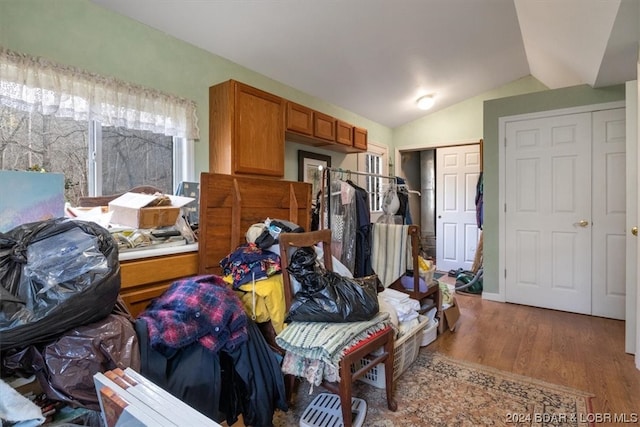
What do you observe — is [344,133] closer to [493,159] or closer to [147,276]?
[493,159]

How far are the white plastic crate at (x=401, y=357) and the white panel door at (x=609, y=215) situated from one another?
7.04 ft

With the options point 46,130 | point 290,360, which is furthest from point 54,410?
point 46,130

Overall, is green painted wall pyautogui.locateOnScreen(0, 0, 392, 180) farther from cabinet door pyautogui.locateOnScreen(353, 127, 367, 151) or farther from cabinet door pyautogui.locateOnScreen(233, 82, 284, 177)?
cabinet door pyautogui.locateOnScreen(353, 127, 367, 151)

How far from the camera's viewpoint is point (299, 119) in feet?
10.4

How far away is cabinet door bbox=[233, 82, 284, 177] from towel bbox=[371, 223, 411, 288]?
1.04 m

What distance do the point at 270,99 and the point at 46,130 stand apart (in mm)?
1563

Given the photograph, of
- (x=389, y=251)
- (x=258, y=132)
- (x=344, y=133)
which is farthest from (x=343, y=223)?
(x=344, y=133)

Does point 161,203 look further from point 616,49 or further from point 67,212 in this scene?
point 616,49

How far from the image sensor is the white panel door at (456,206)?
502 centimetres

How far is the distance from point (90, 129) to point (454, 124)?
4586mm

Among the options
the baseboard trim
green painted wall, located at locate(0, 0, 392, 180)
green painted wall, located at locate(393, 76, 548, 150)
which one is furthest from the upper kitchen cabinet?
green painted wall, located at locate(393, 76, 548, 150)

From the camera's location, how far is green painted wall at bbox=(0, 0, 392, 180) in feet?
5.74

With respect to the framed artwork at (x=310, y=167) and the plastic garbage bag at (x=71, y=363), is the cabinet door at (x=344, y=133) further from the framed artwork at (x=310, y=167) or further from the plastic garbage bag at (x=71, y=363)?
the plastic garbage bag at (x=71, y=363)

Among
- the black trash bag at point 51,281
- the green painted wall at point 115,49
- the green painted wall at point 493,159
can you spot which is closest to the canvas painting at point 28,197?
the black trash bag at point 51,281
